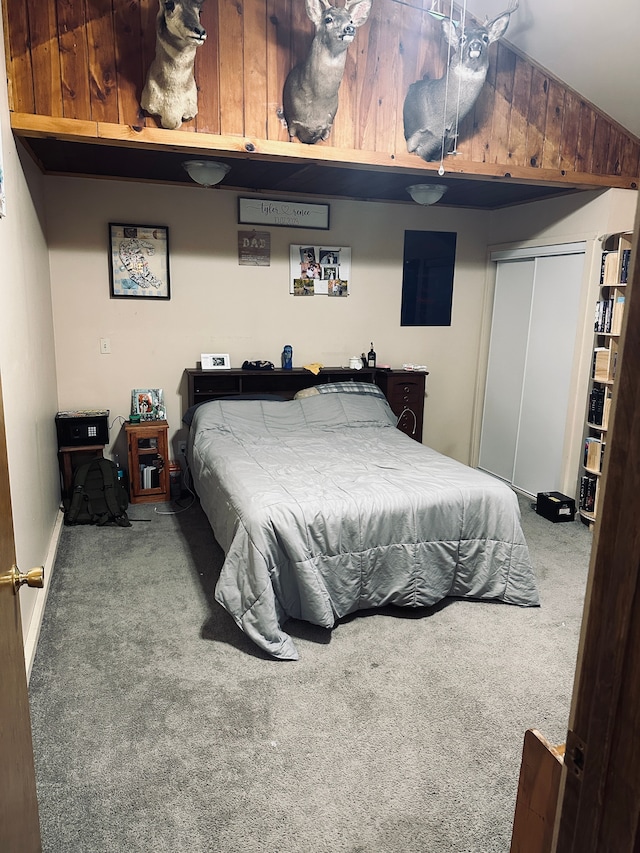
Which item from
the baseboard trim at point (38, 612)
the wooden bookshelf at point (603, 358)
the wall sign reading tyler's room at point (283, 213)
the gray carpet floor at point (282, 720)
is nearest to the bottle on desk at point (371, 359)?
the wall sign reading tyler's room at point (283, 213)

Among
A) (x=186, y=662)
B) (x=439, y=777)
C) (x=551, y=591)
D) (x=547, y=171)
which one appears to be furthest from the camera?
(x=547, y=171)

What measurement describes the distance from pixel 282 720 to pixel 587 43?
372 centimetres

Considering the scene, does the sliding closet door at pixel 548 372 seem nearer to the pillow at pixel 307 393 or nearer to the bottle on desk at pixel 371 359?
the bottle on desk at pixel 371 359

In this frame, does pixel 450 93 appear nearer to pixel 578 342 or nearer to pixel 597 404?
pixel 578 342

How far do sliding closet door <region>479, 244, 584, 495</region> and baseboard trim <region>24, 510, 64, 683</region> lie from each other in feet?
11.5

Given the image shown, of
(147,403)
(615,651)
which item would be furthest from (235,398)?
(615,651)

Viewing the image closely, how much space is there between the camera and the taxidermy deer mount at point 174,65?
2637mm

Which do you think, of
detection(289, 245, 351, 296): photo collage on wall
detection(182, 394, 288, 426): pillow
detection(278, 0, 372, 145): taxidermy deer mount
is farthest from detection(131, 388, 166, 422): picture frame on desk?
detection(278, 0, 372, 145): taxidermy deer mount

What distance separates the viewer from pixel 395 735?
7.04 ft

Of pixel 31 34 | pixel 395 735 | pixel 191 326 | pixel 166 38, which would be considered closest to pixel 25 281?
pixel 31 34

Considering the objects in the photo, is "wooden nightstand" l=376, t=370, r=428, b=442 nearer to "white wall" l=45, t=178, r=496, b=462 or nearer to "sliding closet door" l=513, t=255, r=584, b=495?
"white wall" l=45, t=178, r=496, b=462

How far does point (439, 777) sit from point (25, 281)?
2.88m

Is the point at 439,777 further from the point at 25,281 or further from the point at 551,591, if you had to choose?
the point at 25,281

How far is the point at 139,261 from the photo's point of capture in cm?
439
